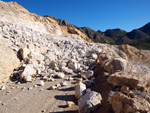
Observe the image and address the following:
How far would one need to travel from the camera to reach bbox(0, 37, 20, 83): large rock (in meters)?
4.41

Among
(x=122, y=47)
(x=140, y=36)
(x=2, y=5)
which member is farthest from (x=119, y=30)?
(x=2, y=5)

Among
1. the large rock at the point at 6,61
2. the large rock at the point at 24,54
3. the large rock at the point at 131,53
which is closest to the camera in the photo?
the large rock at the point at 6,61

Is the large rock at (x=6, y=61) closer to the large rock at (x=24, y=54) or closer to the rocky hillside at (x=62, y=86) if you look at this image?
the rocky hillside at (x=62, y=86)

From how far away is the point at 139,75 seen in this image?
2.61 m

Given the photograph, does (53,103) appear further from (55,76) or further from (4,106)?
(55,76)

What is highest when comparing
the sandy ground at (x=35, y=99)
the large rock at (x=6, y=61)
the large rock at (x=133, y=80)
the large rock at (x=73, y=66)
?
the large rock at (x=6, y=61)

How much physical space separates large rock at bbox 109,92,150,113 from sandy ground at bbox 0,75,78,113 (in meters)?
1.14

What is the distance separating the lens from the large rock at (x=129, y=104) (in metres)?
Result: 1.67

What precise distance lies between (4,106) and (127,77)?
133 inches

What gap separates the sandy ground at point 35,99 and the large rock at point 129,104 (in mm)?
1143

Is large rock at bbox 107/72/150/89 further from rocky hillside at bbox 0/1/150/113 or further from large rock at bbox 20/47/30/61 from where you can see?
large rock at bbox 20/47/30/61

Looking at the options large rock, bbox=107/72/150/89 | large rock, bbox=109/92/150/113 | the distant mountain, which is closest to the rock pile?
large rock, bbox=109/92/150/113

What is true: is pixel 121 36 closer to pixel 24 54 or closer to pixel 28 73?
pixel 24 54

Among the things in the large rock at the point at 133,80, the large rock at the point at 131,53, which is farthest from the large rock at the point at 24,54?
the large rock at the point at 131,53
